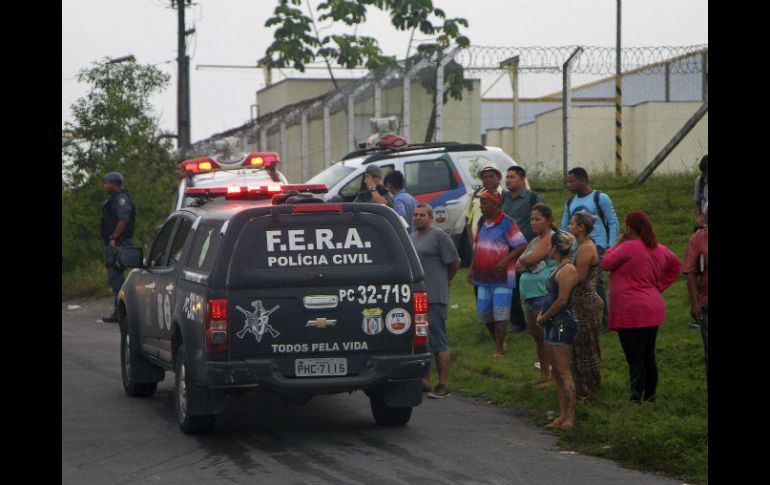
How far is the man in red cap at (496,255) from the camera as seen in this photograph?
13.2m

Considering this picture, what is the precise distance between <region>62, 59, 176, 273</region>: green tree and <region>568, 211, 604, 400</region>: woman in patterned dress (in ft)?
53.9

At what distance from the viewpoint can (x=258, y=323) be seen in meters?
10.0

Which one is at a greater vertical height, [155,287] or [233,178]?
[233,178]

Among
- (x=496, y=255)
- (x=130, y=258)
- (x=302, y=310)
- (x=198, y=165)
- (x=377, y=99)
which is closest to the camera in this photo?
(x=302, y=310)

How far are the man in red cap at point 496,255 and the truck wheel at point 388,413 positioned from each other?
2713 mm

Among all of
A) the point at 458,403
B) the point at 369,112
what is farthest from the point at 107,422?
the point at 369,112

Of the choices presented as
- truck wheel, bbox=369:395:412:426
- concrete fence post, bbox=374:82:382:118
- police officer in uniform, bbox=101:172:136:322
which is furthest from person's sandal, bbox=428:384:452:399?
concrete fence post, bbox=374:82:382:118

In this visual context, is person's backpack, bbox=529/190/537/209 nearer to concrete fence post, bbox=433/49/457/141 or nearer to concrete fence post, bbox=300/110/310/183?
concrete fence post, bbox=433/49/457/141

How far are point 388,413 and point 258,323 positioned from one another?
1.44 meters

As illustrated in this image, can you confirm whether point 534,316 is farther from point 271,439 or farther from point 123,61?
point 123,61

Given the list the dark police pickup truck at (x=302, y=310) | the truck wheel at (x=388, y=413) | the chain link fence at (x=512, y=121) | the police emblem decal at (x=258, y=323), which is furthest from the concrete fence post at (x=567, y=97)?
the police emblem decal at (x=258, y=323)

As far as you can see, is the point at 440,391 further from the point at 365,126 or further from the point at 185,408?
the point at 365,126

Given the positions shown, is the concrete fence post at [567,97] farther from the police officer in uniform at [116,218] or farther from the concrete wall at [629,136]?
the police officer in uniform at [116,218]

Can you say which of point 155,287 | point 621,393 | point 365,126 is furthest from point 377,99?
point 621,393
